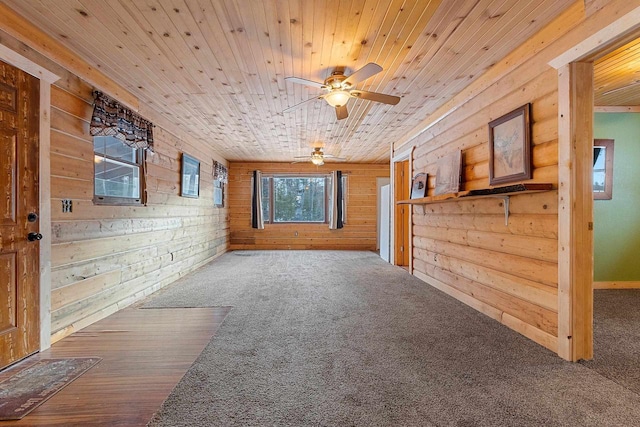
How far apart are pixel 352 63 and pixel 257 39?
33.6 inches

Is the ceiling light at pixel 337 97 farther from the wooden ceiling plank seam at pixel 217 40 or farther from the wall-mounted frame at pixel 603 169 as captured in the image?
the wall-mounted frame at pixel 603 169

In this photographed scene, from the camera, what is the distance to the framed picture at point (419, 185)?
13.5 ft

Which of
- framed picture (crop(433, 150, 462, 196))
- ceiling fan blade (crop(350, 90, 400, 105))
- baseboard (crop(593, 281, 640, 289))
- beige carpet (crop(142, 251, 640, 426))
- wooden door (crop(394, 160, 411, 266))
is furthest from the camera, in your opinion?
wooden door (crop(394, 160, 411, 266))

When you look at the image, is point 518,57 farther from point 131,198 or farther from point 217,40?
point 131,198

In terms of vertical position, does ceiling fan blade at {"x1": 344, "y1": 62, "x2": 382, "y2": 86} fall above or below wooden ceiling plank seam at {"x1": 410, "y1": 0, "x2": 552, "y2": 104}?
below

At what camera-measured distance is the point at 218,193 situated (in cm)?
688

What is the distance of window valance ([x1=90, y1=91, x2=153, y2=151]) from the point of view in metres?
2.70

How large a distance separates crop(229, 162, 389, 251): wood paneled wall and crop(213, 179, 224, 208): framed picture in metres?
0.71

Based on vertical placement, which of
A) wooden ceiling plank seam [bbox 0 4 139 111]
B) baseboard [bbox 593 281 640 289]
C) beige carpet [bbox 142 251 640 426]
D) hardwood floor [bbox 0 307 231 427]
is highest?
wooden ceiling plank seam [bbox 0 4 139 111]

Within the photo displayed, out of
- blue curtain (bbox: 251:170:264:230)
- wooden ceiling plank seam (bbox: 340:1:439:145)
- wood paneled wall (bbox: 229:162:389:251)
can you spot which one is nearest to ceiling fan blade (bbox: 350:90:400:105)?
wooden ceiling plank seam (bbox: 340:1:439:145)

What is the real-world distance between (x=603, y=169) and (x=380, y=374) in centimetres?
419

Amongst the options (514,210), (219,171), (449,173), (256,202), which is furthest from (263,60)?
(256,202)

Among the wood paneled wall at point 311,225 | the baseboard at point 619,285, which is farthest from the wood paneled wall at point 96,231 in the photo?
the baseboard at point 619,285

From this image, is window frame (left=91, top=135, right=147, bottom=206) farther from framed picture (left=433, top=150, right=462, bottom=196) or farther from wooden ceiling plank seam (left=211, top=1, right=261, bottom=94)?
framed picture (left=433, top=150, right=462, bottom=196)
